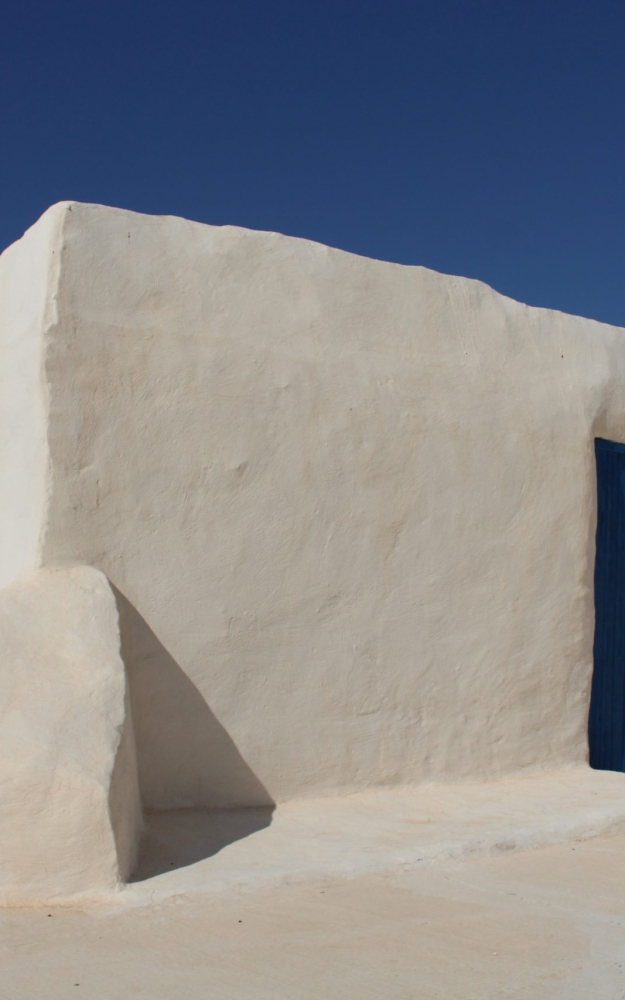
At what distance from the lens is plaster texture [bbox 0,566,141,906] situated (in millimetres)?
3543

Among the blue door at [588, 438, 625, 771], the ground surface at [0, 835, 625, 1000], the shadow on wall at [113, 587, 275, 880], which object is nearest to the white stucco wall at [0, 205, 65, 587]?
the shadow on wall at [113, 587, 275, 880]

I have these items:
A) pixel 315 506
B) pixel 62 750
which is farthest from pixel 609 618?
pixel 62 750

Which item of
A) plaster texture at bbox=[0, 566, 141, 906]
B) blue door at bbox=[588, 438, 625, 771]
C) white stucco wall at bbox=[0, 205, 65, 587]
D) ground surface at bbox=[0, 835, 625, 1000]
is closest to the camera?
ground surface at bbox=[0, 835, 625, 1000]

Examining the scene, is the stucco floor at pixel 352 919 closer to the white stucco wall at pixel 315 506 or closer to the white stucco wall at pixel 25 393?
the white stucco wall at pixel 315 506

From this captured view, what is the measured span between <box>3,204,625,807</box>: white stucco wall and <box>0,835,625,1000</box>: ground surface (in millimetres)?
1215

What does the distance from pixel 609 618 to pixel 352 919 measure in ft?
10.9

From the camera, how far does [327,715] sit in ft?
16.7

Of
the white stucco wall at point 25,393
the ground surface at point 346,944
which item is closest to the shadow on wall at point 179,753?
the white stucco wall at point 25,393

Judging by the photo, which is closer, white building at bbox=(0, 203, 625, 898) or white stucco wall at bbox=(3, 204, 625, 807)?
white building at bbox=(0, 203, 625, 898)

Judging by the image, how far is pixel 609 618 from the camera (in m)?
6.32

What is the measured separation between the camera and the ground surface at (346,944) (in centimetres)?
290

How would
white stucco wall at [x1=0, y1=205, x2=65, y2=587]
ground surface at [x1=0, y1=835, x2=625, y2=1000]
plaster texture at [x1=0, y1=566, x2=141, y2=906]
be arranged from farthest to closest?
1. white stucco wall at [x1=0, y1=205, x2=65, y2=587]
2. plaster texture at [x1=0, y1=566, x2=141, y2=906]
3. ground surface at [x1=0, y1=835, x2=625, y2=1000]

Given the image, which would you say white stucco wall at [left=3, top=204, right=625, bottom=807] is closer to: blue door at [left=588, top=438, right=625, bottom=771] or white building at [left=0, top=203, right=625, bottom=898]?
white building at [left=0, top=203, right=625, bottom=898]

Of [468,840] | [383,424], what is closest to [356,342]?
[383,424]
